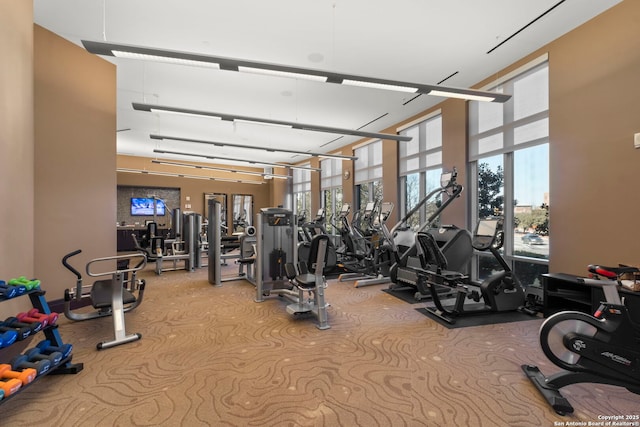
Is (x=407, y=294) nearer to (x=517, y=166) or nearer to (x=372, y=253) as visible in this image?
(x=372, y=253)

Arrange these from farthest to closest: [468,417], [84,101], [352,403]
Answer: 1. [84,101]
2. [352,403]
3. [468,417]

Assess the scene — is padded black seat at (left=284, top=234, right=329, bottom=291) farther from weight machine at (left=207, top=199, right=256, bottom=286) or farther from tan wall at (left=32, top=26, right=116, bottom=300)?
tan wall at (left=32, top=26, right=116, bottom=300)

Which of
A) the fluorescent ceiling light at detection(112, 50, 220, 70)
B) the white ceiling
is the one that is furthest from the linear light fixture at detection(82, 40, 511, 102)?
the white ceiling

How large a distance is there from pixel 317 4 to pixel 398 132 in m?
5.00

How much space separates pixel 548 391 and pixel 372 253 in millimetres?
4414

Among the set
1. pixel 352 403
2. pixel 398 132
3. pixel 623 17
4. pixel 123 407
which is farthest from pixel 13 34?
pixel 398 132

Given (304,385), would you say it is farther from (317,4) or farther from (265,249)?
(317,4)

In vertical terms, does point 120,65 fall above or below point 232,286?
above

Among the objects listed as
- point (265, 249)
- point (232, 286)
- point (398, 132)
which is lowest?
point (232, 286)

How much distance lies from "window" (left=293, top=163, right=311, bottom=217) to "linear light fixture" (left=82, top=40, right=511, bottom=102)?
29.1 feet

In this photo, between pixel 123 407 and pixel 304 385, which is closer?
pixel 123 407

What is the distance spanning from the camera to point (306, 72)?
3301 millimetres

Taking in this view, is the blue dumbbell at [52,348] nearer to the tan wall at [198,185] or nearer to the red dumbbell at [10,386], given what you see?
the red dumbbell at [10,386]

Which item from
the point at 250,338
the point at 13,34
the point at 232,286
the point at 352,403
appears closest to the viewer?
the point at 352,403
